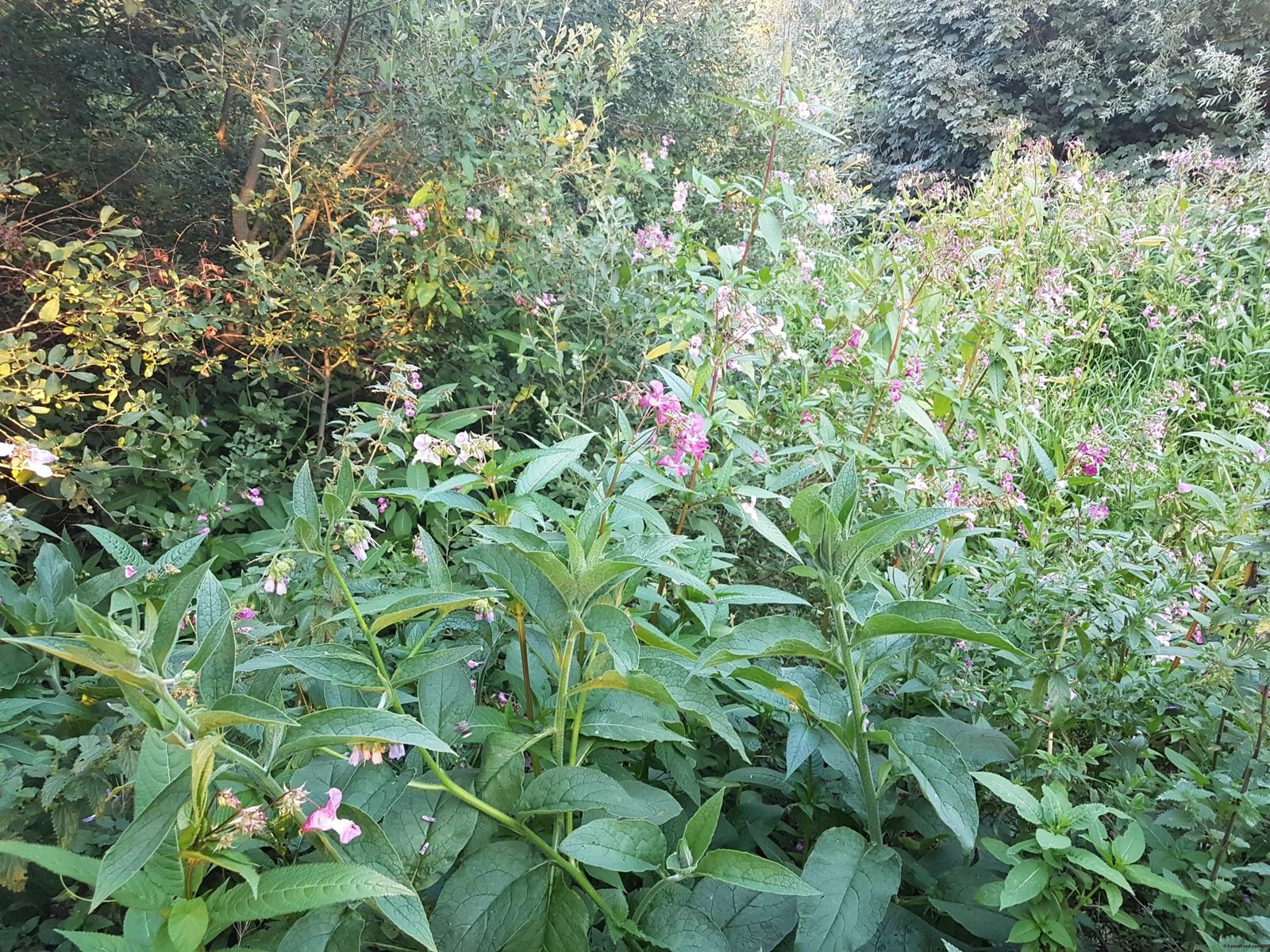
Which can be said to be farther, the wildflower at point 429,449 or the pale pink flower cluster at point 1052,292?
the pale pink flower cluster at point 1052,292

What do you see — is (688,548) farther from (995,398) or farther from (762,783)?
(995,398)

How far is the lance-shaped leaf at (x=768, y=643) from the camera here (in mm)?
894

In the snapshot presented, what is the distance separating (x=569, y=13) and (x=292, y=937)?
460cm

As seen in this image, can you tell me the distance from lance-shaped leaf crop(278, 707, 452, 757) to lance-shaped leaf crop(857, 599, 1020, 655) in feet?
1.69

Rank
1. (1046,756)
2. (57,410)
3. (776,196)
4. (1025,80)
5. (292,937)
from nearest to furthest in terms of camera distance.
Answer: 1. (292,937)
2. (1046,756)
3. (57,410)
4. (776,196)
5. (1025,80)

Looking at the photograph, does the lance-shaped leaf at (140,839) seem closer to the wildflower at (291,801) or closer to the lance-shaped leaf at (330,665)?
the wildflower at (291,801)

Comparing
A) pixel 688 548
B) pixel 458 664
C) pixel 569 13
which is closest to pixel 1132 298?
pixel 569 13

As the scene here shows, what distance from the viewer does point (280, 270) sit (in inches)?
95.7

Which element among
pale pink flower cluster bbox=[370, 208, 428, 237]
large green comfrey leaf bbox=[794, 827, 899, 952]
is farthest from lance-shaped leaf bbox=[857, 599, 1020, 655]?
pale pink flower cluster bbox=[370, 208, 428, 237]

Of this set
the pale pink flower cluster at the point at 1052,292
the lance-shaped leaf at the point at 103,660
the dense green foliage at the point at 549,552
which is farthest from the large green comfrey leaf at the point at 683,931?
the pale pink flower cluster at the point at 1052,292

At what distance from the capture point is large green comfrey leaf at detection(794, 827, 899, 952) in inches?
34.2

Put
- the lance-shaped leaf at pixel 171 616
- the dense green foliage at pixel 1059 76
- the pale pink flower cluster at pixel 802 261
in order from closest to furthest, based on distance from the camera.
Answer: the lance-shaped leaf at pixel 171 616, the pale pink flower cluster at pixel 802 261, the dense green foliage at pixel 1059 76

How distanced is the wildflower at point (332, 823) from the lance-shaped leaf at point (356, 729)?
53 mm

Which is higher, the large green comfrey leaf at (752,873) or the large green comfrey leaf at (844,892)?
the large green comfrey leaf at (752,873)
